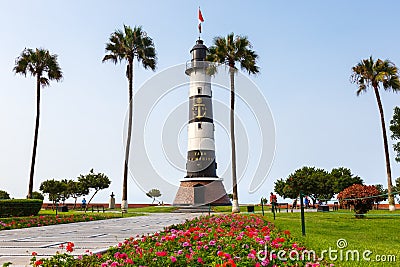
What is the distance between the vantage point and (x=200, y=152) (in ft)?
129

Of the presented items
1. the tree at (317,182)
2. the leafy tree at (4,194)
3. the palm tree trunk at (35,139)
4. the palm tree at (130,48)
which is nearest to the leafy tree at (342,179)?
the tree at (317,182)

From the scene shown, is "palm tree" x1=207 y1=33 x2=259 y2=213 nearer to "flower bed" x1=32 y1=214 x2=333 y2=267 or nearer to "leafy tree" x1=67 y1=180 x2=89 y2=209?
"flower bed" x1=32 y1=214 x2=333 y2=267

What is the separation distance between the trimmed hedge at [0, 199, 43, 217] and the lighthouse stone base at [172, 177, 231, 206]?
1591 centimetres

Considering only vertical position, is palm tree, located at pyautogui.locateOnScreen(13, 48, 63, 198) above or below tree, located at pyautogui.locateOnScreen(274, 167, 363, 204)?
above

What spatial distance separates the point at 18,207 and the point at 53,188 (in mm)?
34599

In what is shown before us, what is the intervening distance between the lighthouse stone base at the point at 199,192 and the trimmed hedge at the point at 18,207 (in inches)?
627

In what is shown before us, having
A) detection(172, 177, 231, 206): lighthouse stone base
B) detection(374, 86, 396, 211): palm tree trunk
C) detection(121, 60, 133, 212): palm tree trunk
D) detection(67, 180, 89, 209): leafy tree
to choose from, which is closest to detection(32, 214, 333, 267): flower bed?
detection(121, 60, 133, 212): palm tree trunk

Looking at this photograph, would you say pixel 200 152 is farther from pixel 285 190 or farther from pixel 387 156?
pixel 285 190

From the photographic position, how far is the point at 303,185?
58750 mm

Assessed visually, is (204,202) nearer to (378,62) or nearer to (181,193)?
(181,193)

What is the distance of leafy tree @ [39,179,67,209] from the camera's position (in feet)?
185

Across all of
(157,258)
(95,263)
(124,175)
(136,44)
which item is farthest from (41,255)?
(136,44)

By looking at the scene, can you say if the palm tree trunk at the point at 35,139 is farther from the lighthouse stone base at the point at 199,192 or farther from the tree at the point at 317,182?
the tree at the point at 317,182

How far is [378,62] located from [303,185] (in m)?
31.1
